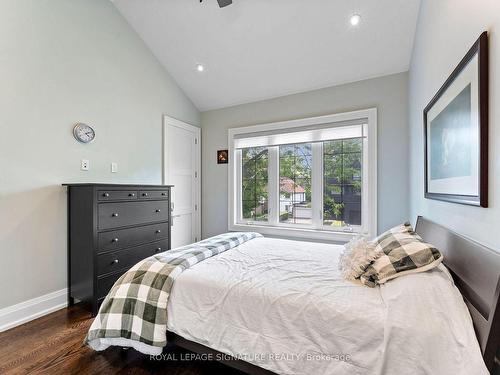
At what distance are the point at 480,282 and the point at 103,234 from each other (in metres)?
2.60

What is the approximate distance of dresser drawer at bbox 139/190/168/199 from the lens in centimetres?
271

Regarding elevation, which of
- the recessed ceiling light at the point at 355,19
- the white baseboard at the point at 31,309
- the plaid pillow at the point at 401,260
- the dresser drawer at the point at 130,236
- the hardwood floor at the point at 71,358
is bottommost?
the hardwood floor at the point at 71,358

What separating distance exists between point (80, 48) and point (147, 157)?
1.34 meters

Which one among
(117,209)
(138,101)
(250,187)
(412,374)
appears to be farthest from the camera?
(250,187)

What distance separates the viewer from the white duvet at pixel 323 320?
3.09ft

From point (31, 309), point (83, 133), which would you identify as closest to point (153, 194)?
point (83, 133)

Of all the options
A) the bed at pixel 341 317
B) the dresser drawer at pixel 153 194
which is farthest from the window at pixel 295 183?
the bed at pixel 341 317

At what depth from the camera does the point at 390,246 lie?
1424 mm

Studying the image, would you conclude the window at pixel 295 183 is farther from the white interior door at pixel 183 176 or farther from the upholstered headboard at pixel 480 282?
the upholstered headboard at pixel 480 282

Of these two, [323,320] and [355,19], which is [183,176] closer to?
[355,19]

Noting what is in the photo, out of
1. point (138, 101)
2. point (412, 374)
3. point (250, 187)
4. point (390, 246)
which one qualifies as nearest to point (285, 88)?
point (250, 187)

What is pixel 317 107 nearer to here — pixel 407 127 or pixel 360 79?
pixel 360 79

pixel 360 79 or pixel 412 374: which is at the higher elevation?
pixel 360 79

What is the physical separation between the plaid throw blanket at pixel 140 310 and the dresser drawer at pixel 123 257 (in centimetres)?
83
